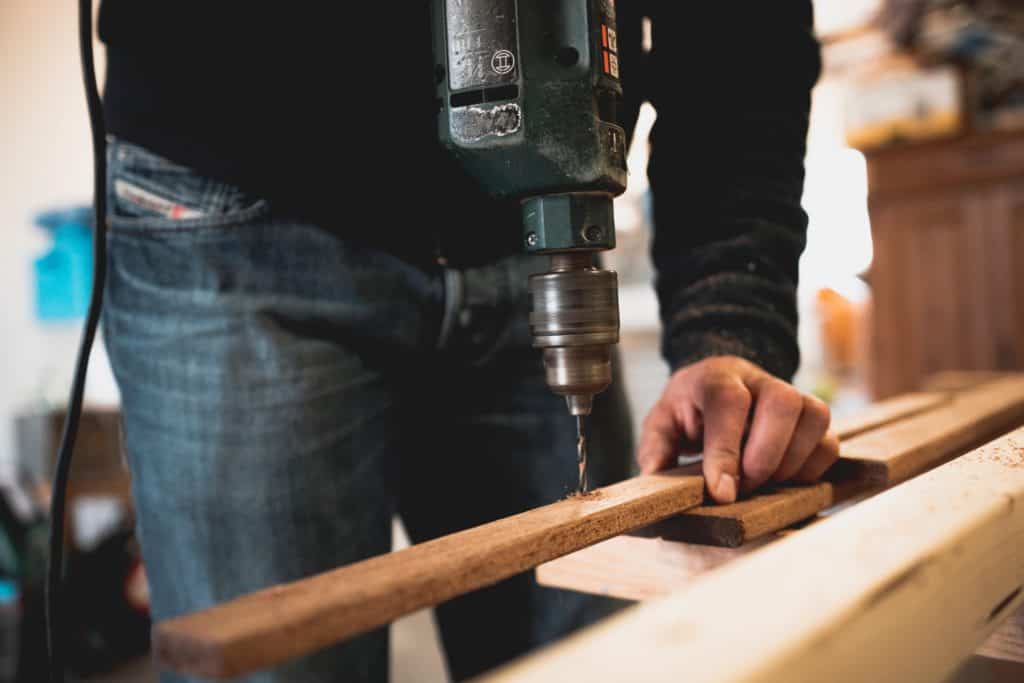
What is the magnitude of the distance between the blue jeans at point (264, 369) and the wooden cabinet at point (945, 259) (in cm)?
317

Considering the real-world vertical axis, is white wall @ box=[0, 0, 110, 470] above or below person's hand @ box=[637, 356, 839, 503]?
above

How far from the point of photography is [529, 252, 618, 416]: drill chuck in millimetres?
571

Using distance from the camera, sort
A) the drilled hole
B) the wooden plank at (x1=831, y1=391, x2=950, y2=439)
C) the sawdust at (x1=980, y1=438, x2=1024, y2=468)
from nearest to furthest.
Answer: the drilled hole < the sawdust at (x1=980, y1=438, x2=1024, y2=468) < the wooden plank at (x1=831, y1=391, x2=950, y2=439)

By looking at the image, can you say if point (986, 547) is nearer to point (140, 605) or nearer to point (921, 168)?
point (140, 605)

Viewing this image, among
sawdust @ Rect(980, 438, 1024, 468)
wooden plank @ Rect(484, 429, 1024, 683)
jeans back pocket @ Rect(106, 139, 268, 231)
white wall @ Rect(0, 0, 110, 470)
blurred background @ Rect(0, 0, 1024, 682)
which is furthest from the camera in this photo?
white wall @ Rect(0, 0, 110, 470)

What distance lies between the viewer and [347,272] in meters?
0.77

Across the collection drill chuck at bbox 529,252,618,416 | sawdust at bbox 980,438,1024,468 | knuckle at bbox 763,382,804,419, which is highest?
drill chuck at bbox 529,252,618,416

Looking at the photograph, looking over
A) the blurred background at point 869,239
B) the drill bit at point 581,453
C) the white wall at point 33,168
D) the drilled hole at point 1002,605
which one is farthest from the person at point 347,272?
the white wall at point 33,168

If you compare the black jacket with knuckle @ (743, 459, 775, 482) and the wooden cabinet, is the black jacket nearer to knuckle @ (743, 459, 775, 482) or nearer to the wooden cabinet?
knuckle @ (743, 459, 775, 482)

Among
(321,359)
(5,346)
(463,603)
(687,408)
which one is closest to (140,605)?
(5,346)

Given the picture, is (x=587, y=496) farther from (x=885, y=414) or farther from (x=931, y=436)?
(x=885, y=414)

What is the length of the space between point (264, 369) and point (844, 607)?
57cm

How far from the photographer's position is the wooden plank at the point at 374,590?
13.1 inches

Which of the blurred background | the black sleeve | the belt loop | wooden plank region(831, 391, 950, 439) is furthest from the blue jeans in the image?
the blurred background
